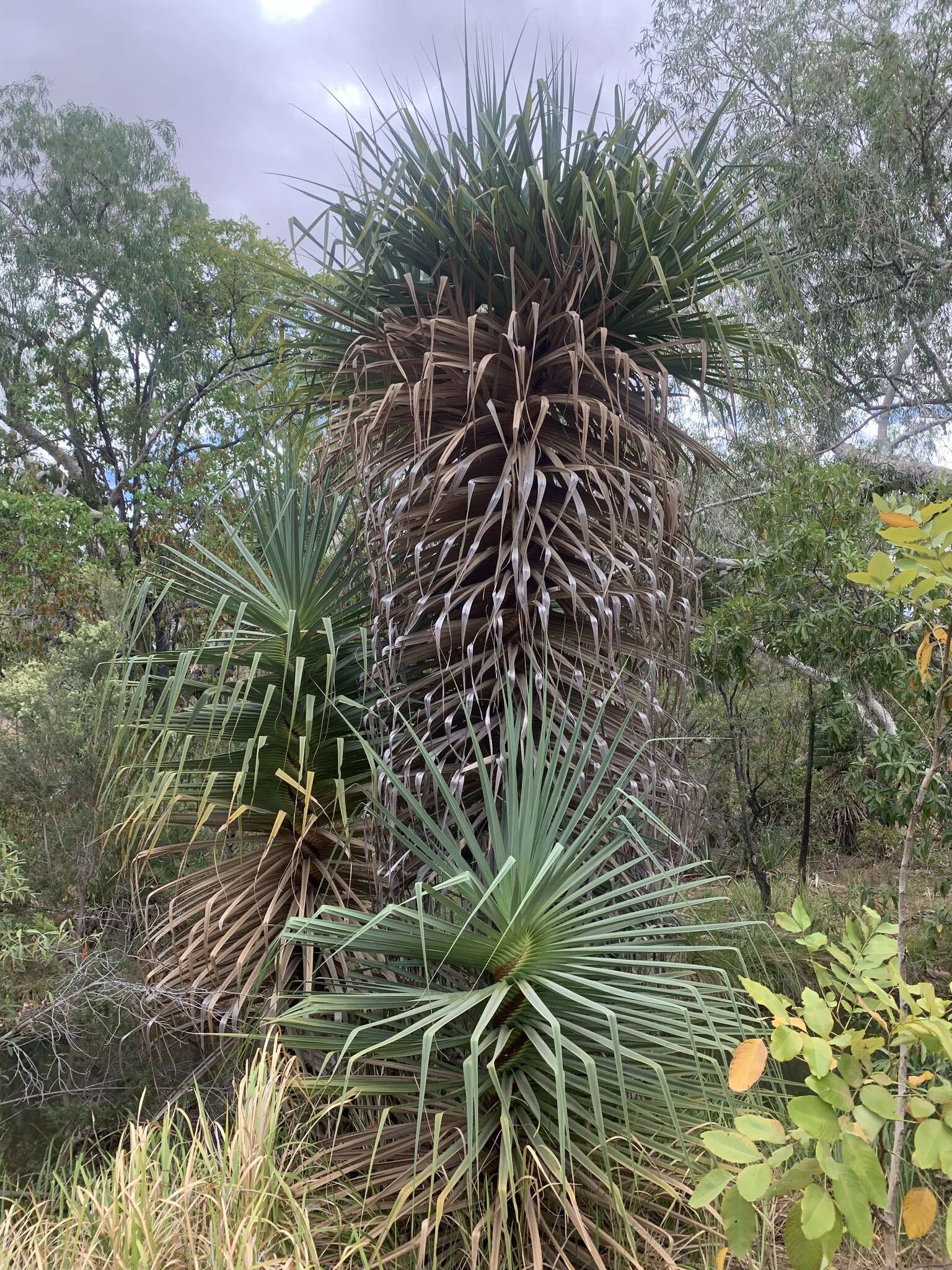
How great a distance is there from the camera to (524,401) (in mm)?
3088

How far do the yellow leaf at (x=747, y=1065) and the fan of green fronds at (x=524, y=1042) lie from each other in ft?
1.88

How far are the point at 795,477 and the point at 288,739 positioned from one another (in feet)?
9.82

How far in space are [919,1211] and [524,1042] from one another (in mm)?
1079

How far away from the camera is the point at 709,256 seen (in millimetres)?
3424

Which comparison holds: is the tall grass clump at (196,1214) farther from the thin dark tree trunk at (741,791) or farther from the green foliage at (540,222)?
the thin dark tree trunk at (741,791)

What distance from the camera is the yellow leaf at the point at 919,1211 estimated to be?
1451mm

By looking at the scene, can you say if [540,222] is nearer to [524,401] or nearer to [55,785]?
[524,401]

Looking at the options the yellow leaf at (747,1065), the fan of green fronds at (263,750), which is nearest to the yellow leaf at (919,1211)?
the yellow leaf at (747,1065)

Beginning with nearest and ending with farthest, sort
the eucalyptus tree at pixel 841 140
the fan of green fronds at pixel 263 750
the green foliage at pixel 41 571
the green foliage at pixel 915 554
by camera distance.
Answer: the green foliage at pixel 915 554
the fan of green fronds at pixel 263 750
the green foliage at pixel 41 571
the eucalyptus tree at pixel 841 140

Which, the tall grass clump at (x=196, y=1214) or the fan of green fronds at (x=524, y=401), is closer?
the tall grass clump at (x=196, y=1214)

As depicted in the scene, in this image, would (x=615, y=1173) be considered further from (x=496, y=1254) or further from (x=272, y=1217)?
(x=272, y=1217)

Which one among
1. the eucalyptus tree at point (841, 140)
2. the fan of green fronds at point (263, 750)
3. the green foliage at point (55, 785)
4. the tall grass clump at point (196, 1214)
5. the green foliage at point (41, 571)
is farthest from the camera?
the eucalyptus tree at point (841, 140)

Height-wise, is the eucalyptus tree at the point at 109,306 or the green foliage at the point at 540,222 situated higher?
the eucalyptus tree at the point at 109,306

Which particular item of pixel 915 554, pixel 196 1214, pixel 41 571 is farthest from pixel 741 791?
pixel 41 571
